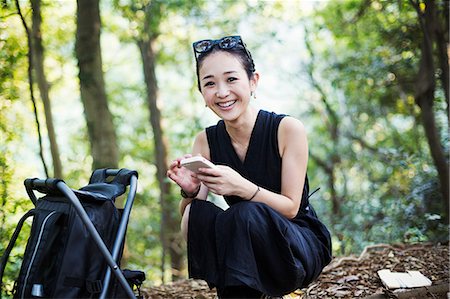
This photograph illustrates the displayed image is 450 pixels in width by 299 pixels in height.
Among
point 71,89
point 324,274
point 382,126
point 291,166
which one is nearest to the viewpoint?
point 291,166

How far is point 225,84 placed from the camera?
2.72m

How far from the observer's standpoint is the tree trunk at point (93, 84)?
4.75m

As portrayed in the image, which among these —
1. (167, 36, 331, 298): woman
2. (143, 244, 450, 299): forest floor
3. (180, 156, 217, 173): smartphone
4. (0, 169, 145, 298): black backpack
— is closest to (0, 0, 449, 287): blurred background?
(143, 244, 450, 299): forest floor

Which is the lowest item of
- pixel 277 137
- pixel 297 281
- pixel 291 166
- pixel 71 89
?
pixel 297 281

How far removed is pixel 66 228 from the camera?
7.37 ft

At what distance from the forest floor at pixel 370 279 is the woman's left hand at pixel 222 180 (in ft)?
4.04

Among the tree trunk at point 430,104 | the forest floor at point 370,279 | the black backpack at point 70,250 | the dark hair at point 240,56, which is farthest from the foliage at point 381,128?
the black backpack at point 70,250

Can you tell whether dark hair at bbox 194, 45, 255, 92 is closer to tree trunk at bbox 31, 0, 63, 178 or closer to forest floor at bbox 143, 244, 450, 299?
forest floor at bbox 143, 244, 450, 299

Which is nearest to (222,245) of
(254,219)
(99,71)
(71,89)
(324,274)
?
(254,219)

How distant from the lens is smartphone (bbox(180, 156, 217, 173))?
2.31m

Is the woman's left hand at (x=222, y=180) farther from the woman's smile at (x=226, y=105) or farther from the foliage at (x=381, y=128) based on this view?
the foliage at (x=381, y=128)

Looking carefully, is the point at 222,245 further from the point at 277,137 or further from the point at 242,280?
the point at 277,137

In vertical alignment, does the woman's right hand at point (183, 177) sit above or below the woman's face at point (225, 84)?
below

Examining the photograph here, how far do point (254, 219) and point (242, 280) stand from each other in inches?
11.2
